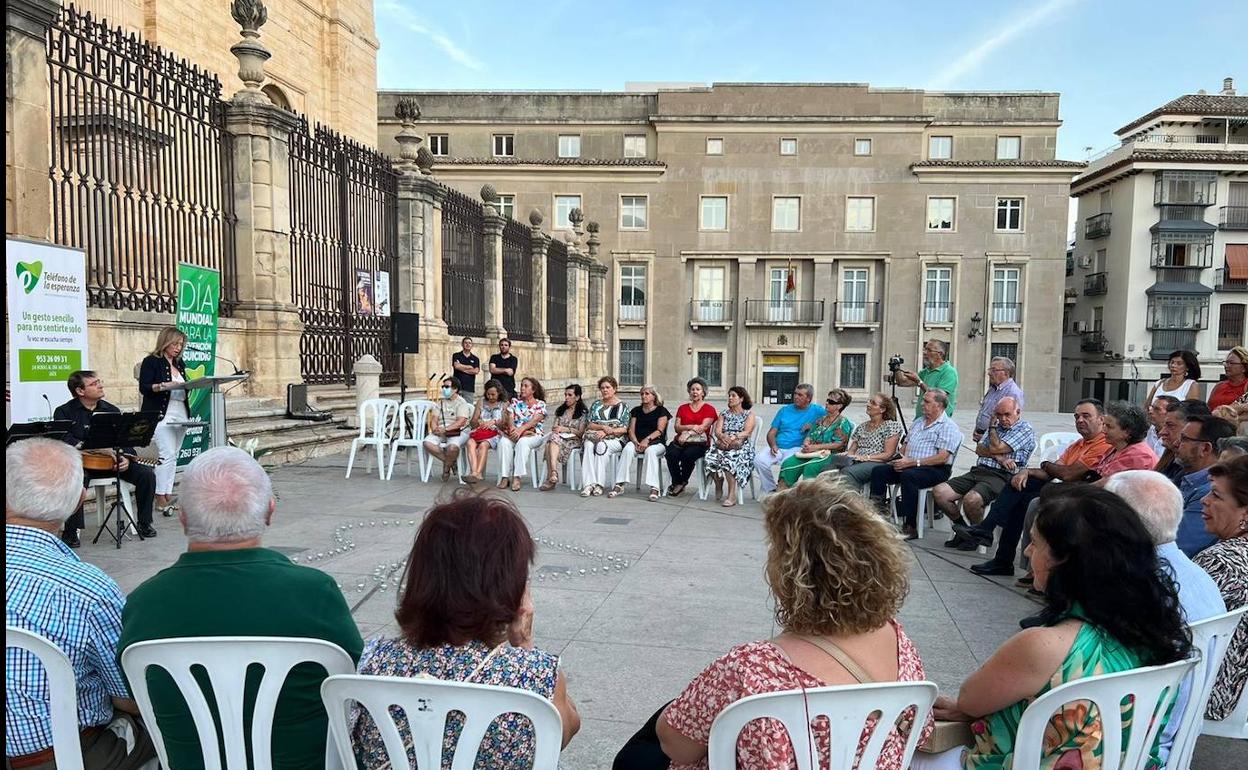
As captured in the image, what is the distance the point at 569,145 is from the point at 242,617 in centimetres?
3756

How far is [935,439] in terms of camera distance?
6.95 meters

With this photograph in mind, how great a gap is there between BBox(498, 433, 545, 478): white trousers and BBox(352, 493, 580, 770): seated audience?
273 inches

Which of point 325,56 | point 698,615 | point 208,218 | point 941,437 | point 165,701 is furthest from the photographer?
point 325,56

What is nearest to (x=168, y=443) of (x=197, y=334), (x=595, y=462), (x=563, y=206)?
(x=197, y=334)

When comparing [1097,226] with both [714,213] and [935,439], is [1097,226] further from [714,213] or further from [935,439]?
[935,439]

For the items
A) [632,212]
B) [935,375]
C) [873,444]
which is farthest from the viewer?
[632,212]

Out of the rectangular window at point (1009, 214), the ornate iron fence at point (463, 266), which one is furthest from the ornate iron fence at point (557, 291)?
the rectangular window at point (1009, 214)

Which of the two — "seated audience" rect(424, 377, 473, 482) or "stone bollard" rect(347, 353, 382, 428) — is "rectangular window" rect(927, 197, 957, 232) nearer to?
"stone bollard" rect(347, 353, 382, 428)

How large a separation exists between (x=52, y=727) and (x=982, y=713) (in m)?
2.50

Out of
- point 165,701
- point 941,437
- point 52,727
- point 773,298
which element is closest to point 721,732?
point 165,701

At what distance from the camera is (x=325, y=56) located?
19.0 meters

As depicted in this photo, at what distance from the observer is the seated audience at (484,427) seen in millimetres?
8977

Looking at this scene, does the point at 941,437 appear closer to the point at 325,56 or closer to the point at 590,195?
the point at 325,56

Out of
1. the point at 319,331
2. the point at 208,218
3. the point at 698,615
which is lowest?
the point at 698,615
